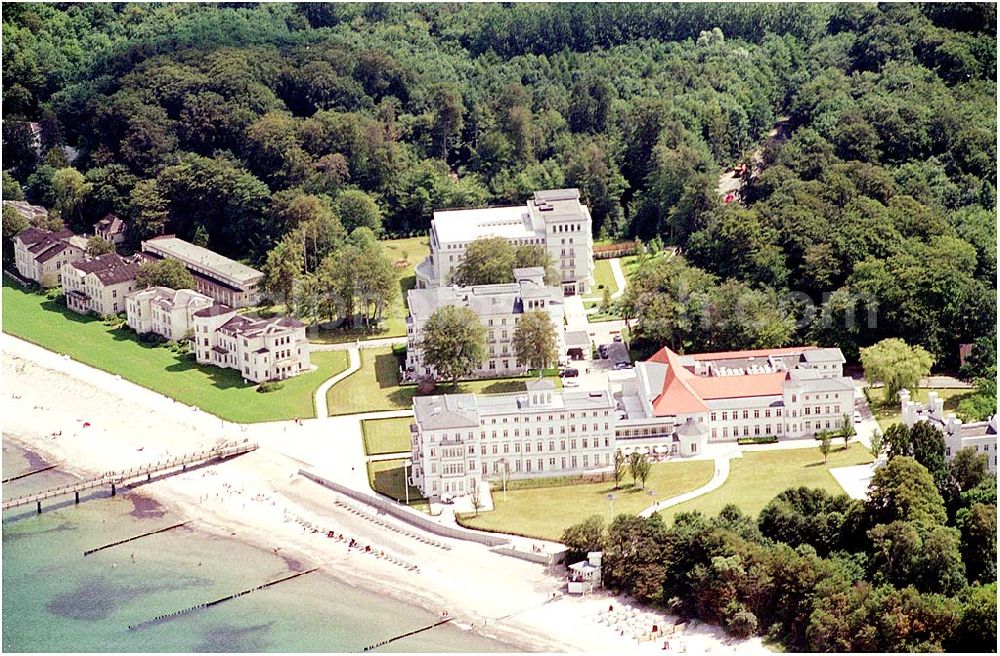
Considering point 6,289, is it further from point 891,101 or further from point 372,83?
point 891,101

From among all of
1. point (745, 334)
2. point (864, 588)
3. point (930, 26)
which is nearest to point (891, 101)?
point (930, 26)

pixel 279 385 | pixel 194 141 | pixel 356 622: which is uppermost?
pixel 194 141

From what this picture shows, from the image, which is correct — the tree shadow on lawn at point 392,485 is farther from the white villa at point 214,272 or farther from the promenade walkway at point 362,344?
the white villa at point 214,272

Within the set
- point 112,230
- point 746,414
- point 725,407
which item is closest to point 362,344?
point 725,407

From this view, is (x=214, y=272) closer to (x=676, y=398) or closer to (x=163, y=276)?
(x=163, y=276)

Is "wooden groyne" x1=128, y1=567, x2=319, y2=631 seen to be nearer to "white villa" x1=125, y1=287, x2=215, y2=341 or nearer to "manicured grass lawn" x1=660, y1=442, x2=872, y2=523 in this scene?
"manicured grass lawn" x1=660, y1=442, x2=872, y2=523

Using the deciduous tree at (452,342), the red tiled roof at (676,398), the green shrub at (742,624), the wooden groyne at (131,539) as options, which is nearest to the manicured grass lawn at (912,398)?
the red tiled roof at (676,398)

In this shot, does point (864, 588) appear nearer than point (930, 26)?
Yes
